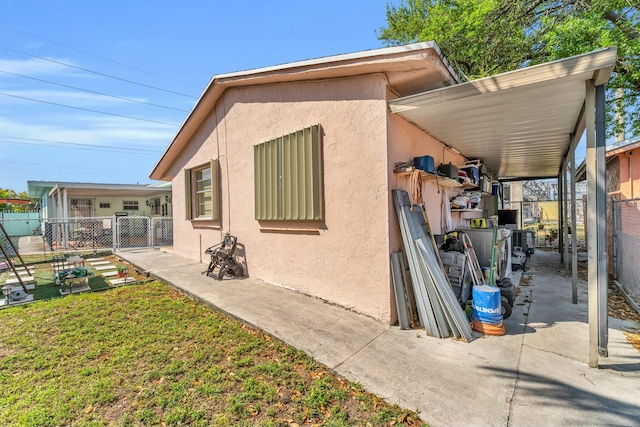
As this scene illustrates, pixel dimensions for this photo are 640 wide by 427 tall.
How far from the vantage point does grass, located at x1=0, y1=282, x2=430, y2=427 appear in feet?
6.95

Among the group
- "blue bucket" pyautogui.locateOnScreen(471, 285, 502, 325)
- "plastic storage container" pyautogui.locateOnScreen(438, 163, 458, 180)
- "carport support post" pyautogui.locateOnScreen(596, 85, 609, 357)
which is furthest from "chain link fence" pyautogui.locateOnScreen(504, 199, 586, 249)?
"blue bucket" pyautogui.locateOnScreen(471, 285, 502, 325)

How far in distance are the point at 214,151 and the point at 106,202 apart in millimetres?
14344

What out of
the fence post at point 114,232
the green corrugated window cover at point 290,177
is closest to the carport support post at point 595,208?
the green corrugated window cover at point 290,177

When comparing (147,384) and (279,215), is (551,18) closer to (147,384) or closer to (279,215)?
(279,215)

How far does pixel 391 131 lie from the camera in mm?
3709

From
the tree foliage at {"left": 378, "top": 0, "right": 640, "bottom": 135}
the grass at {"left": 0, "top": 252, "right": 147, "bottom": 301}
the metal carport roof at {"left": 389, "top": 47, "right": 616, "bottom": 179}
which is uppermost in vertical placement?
the tree foliage at {"left": 378, "top": 0, "right": 640, "bottom": 135}

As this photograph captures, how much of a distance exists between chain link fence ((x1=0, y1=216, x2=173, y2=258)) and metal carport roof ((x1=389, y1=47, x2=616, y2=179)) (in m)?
10.8

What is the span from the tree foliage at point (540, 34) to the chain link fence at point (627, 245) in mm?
3698

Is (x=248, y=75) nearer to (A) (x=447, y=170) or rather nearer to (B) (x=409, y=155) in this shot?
(B) (x=409, y=155)

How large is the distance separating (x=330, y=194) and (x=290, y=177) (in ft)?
2.96

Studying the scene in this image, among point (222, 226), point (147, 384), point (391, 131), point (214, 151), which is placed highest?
point (214, 151)

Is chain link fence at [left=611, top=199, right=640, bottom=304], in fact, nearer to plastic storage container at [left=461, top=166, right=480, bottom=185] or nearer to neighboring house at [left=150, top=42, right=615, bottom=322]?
neighboring house at [left=150, top=42, right=615, bottom=322]

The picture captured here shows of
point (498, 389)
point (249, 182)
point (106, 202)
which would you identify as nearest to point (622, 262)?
point (498, 389)

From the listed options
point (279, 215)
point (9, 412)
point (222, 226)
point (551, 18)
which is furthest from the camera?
point (551, 18)
